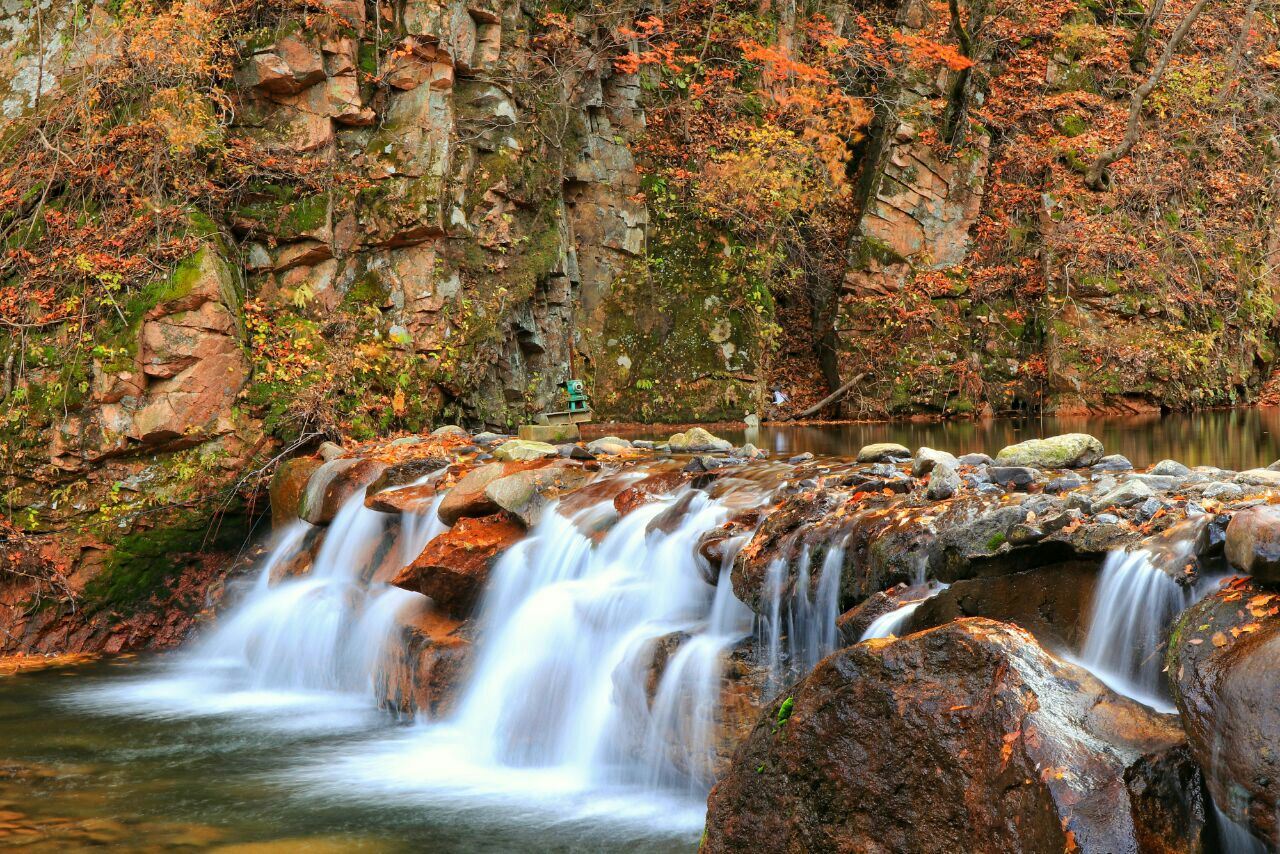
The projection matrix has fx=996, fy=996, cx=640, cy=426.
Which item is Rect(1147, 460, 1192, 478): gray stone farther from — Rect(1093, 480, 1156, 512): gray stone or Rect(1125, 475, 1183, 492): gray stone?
Rect(1093, 480, 1156, 512): gray stone

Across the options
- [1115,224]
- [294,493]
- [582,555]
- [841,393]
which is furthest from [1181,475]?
[1115,224]

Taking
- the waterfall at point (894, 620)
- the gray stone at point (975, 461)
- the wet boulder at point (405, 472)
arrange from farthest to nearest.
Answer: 1. the wet boulder at point (405, 472)
2. the gray stone at point (975, 461)
3. the waterfall at point (894, 620)

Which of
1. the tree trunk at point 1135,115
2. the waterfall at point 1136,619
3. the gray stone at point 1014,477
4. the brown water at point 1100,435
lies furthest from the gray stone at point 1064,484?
the tree trunk at point 1135,115

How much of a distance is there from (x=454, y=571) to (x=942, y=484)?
3.58 metres

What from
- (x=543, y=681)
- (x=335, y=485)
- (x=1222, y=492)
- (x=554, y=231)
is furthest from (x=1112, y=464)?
(x=554, y=231)

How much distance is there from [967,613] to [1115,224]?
1471cm

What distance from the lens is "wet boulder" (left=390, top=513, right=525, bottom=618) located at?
7301 millimetres

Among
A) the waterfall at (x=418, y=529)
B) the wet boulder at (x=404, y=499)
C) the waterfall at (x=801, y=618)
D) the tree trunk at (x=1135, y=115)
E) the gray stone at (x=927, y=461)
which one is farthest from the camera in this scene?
the tree trunk at (x=1135, y=115)

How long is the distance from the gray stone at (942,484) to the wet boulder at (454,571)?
3285mm

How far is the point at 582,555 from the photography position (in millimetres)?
7098

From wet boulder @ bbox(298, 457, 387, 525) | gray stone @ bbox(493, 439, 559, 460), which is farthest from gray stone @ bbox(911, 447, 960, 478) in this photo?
wet boulder @ bbox(298, 457, 387, 525)

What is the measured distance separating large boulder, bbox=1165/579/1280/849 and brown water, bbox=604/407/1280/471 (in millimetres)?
5738

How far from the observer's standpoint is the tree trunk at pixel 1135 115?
1588 cm

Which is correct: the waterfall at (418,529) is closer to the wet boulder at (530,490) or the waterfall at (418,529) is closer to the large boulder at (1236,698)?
the wet boulder at (530,490)
